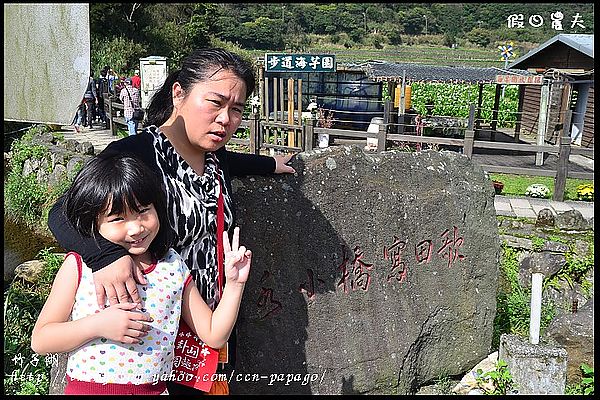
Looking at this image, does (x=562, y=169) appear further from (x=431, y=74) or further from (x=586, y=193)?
(x=431, y=74)

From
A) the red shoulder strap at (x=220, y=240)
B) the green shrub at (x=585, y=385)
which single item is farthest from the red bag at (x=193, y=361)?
the green shrub at (x=585, y=385)

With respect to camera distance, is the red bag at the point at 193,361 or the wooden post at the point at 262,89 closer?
the red bag at the point at 193,361

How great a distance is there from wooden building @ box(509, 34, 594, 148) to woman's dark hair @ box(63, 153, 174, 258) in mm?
11730

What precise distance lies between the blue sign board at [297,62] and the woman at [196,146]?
34.5ft

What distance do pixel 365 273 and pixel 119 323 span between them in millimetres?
1758

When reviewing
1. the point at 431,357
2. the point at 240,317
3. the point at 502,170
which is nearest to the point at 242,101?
the point at 240,317

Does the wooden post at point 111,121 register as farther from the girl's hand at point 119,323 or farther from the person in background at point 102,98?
the girl's hand at point 119,323

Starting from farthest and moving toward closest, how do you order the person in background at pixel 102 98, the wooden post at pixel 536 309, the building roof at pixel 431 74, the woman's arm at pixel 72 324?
the person in background at pixel 102 98 < the building roof at pixel 431 74 < the wooden post at pixel 536 309 < the woman's arm at pixel 72 324

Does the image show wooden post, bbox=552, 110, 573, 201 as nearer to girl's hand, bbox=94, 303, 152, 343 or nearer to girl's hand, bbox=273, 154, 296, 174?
girl's hand, bbox=273, 154, 296, 174

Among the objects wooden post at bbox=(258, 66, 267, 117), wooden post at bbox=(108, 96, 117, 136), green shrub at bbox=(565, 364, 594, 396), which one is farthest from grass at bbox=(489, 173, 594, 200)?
wooden post at bbox=(108, 96, 117, 136)

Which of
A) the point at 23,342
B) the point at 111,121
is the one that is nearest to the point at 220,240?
the point at 23,342

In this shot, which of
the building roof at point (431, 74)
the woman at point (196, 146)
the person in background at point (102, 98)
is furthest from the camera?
the person in background at point (102, 98)

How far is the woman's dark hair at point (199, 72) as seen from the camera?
2090 millimetres

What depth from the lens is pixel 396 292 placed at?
135 inches
